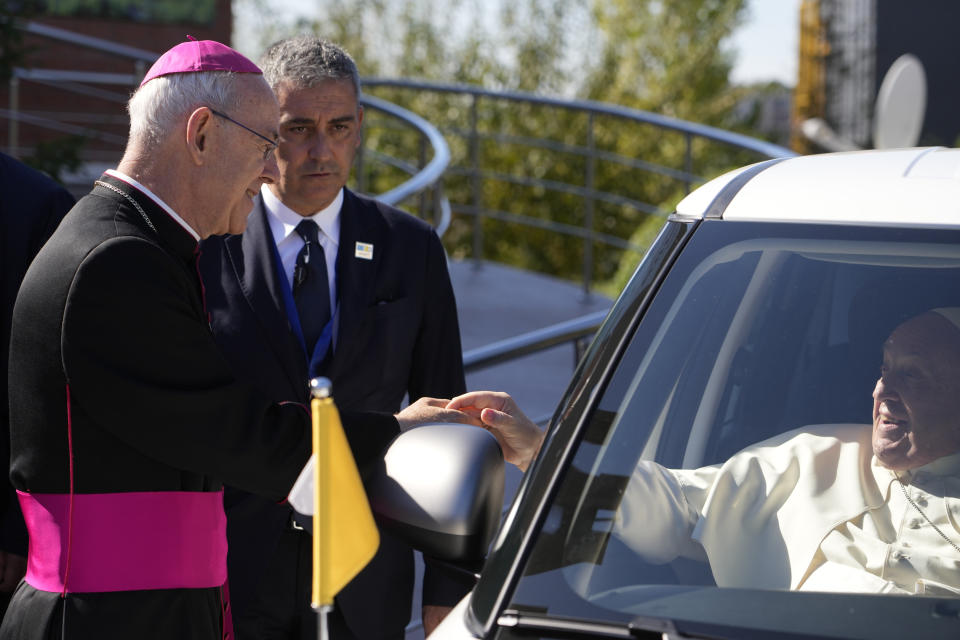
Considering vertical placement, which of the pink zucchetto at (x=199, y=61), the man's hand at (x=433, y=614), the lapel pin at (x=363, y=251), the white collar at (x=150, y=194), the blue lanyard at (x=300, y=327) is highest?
the pink zucchetto at (x=199, y=61)

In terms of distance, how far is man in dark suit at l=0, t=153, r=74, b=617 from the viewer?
2.39 metres

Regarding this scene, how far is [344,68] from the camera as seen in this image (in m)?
2.71

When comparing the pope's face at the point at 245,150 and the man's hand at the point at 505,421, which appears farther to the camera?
the man's hand at the point at 505,421

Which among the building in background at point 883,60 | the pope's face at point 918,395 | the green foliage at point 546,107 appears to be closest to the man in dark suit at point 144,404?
the pope's face at point 918,395

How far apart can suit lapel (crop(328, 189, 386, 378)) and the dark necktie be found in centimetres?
4

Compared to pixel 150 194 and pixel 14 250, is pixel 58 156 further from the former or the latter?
pixel 150 194

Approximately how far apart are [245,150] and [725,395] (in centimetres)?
90

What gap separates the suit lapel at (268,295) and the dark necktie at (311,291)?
0.20ft

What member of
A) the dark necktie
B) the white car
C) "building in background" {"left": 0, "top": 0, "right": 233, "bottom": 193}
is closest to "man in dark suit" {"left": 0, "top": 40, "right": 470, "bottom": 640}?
the white car

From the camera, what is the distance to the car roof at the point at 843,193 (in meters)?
1.85

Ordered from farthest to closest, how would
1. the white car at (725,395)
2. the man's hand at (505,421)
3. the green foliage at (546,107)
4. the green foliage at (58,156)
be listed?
the green foliage at (546,107), the green foliage at (58,156), the man's hand at (505,421), the white car at (725,395)

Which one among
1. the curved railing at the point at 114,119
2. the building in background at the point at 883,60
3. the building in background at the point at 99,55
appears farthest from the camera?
the building in background at the point at 883,60

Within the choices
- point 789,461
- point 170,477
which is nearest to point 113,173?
point 170,477

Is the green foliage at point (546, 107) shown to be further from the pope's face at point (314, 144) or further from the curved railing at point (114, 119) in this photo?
the pope's face at point (314, 144)
